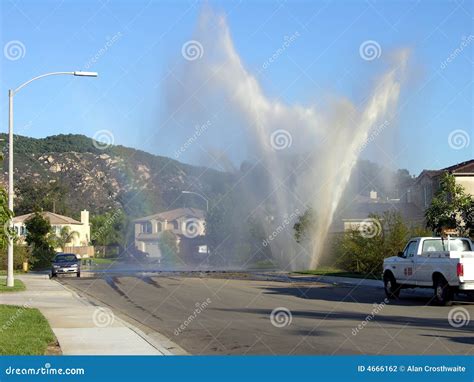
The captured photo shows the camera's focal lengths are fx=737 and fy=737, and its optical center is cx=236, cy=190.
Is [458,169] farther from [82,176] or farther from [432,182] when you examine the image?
[82,176]

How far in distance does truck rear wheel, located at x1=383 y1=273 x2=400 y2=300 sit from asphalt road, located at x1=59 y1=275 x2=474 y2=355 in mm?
337

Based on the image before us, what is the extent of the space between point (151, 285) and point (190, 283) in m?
1.93

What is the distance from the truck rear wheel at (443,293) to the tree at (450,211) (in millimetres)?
11983

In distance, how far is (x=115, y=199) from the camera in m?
133

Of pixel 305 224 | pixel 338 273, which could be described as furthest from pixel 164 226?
pixel 338 273

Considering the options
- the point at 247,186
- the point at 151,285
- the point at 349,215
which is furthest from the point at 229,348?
the point at 349,215

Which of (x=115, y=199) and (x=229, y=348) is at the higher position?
Result: (x=115, y=199)

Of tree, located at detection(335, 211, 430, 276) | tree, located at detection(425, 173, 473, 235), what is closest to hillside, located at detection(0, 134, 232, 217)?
tree, located at detection(335, 211, 430, 276)

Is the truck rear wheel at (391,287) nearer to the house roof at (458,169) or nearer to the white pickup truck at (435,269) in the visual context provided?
the white pickup truck at (435,269)

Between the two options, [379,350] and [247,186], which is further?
[247,186]

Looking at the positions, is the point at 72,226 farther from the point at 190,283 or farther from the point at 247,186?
the point at 190,283

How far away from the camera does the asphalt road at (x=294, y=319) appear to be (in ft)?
41.0

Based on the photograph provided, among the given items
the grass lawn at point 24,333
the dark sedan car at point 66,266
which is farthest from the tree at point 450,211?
the grass lawn at point 24,333

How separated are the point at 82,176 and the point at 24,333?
5114 inches
